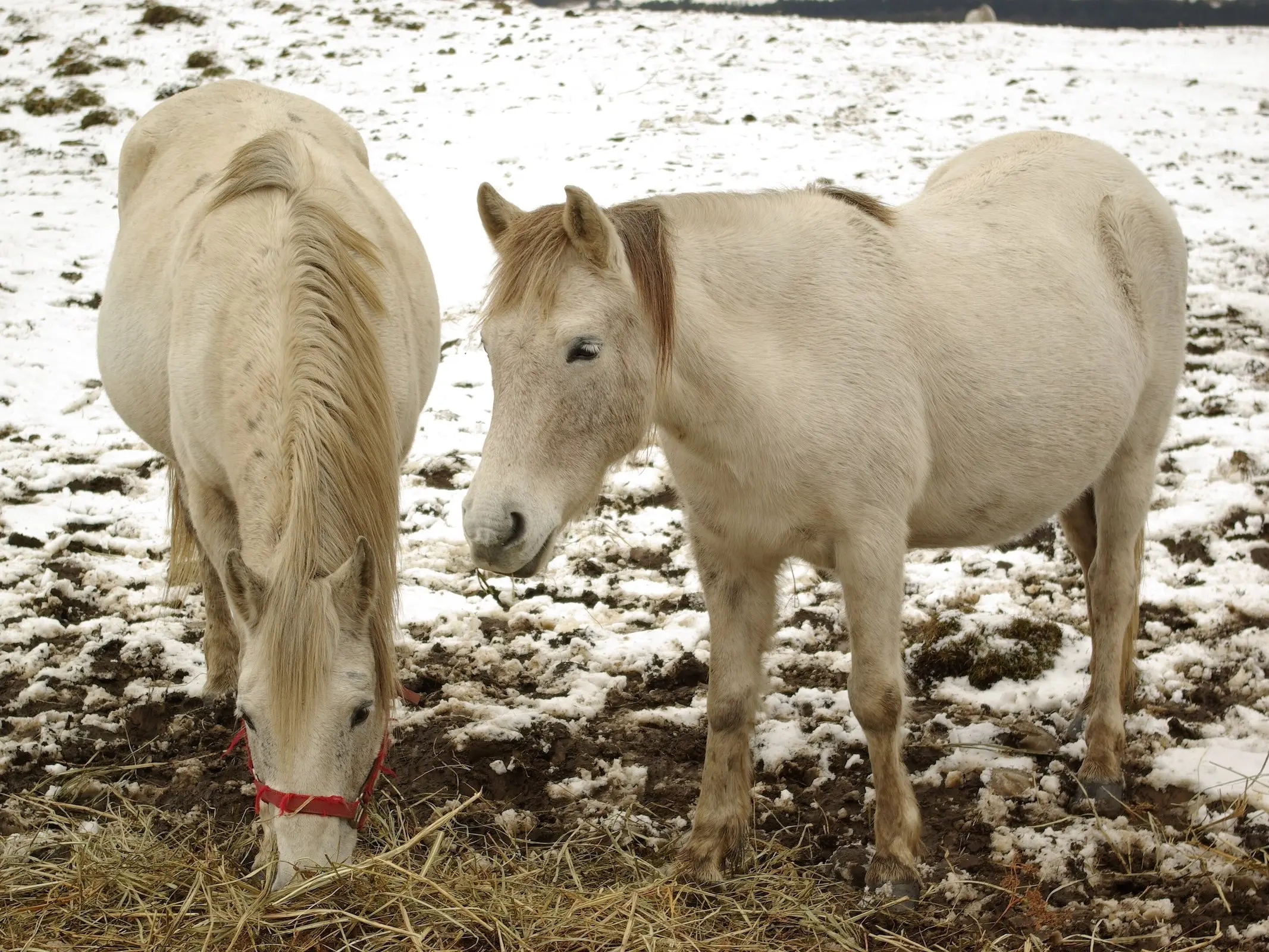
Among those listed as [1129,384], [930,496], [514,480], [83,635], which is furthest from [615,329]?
[83,635]

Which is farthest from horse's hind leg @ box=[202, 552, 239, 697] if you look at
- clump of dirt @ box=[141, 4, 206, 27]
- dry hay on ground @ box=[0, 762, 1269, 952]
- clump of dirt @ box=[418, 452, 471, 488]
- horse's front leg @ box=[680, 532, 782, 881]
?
clump of dirt @ box=[141, 4, 206, 27]

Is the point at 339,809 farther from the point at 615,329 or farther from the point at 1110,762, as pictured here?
the point at 1110,762

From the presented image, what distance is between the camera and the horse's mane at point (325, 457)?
2426 mm

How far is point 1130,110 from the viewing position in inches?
456

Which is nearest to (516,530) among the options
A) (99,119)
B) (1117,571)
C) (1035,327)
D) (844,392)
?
(844,392)

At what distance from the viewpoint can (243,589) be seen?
244 cm

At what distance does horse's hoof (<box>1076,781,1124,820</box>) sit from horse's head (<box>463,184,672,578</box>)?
2008 mm

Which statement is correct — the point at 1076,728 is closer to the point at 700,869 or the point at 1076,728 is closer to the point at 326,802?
the point at 700,869

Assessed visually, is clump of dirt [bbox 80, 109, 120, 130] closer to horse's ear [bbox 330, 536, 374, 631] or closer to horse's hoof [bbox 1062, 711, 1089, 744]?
horse's ear [bbox 330, 536, 374, 631]

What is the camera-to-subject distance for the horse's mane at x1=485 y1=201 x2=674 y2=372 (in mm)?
2482

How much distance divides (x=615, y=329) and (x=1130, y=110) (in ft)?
37.2

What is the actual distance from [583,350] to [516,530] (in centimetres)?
47

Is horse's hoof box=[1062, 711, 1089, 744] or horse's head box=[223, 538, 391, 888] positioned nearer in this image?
horse's head box=[223, 538, 391, 888]

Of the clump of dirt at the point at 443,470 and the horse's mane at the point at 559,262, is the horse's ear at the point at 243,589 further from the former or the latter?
the clump of dirt at the point at 443,470
